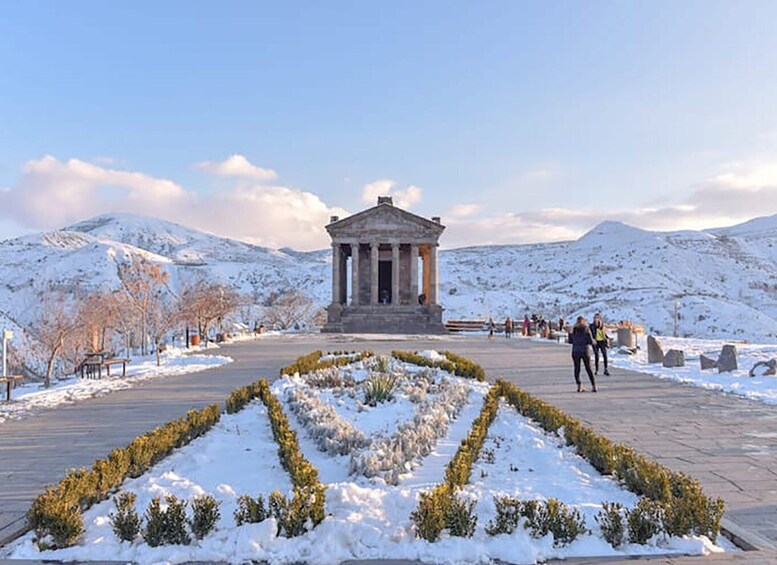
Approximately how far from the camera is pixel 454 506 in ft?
15.6

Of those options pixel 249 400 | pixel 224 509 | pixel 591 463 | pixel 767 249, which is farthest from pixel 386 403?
pixel 767 249

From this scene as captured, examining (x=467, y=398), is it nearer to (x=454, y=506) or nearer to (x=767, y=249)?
(x=454, y=506)

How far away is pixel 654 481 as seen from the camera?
534cm

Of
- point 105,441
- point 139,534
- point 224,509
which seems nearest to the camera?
point 139,534

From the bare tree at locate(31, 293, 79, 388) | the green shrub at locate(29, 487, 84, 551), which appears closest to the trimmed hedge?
the green shrub at locate(29, 487, 84, 551)

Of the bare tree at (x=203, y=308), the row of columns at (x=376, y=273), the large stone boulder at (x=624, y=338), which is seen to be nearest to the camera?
the large stone boulder at (x=624, y=338)

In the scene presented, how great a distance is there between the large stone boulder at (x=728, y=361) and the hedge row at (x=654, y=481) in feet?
31.6

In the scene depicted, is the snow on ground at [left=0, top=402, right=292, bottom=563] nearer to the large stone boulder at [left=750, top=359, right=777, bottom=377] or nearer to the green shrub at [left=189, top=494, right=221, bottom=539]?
the green shrub at [left=189, top=494, right=221, bottom=539]

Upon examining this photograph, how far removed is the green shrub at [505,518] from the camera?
468 centimetres

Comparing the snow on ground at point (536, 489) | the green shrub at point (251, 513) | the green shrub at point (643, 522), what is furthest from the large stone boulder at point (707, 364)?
the green shrub at point (251, 513)

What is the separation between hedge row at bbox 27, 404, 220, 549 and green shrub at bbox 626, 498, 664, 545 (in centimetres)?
432

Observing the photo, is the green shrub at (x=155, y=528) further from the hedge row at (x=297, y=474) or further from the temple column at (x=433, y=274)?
the temple column at (x=433, y=274)

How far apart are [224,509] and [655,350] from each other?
16.5 m

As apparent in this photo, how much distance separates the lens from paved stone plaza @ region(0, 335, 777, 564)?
578cm
